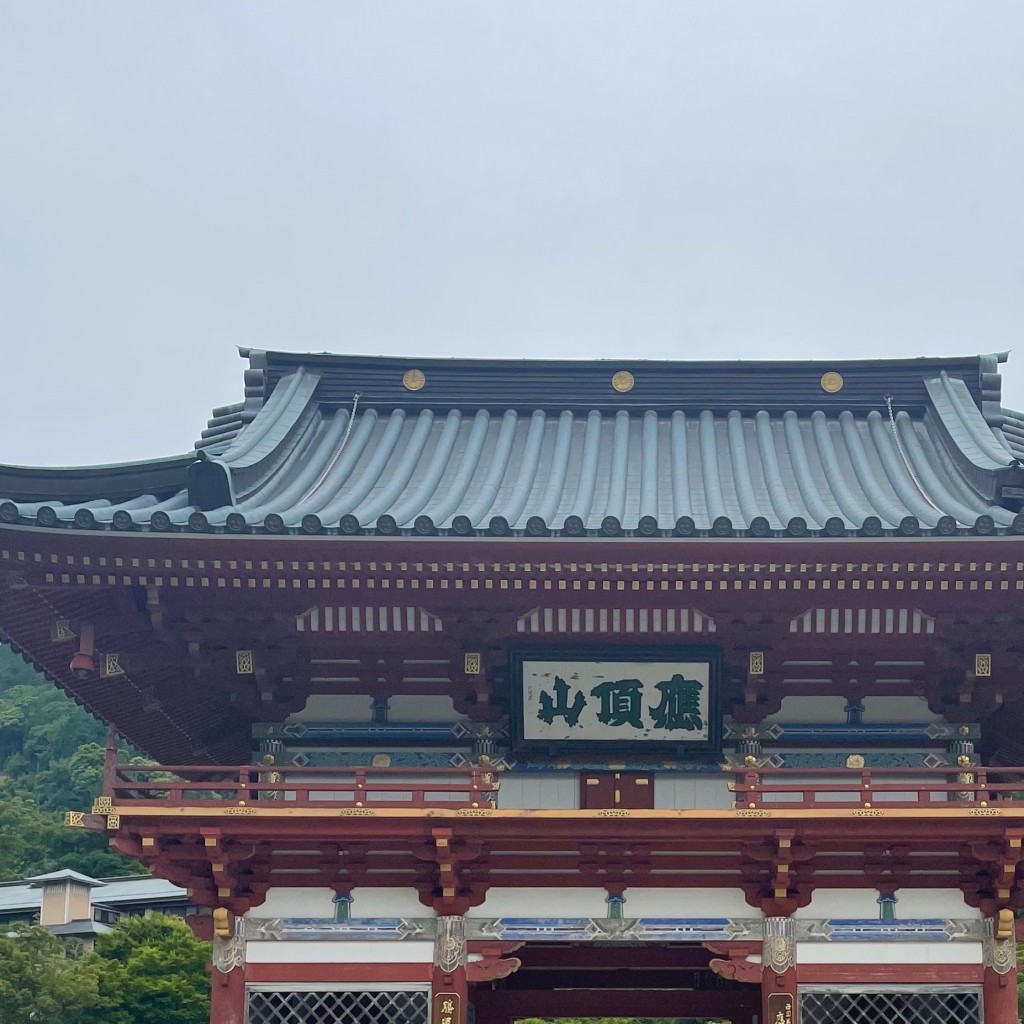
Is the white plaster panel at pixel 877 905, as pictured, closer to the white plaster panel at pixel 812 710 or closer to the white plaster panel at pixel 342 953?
the white plaster panel at pixel 812 710

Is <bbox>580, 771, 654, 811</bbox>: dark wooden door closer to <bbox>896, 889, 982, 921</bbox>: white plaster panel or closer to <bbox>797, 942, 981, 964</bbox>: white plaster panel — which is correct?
<bbox>797, 942, 981, 964</bbox>: white plaster panel

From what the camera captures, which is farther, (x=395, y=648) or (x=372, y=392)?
(x=372, y=392)

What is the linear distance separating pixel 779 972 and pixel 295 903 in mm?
5077

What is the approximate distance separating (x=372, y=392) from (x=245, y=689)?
586cm

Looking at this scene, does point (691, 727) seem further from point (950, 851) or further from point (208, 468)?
point (208, 468)

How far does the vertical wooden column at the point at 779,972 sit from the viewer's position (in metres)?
14.1

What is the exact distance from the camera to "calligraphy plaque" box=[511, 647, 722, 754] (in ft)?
48.8

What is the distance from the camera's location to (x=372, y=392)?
19.8 metres

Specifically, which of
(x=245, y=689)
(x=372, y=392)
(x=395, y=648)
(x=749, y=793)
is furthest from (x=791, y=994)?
(x=372, y=392)

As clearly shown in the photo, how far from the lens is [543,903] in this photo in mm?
14617

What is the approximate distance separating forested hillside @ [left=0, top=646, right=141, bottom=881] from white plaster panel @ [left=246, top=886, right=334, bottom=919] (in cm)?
3474

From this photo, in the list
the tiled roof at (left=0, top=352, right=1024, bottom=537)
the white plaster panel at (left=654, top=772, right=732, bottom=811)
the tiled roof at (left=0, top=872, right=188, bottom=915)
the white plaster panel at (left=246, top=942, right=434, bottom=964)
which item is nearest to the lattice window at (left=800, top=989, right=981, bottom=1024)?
the white plaster panel at (left=654, top=772, right=732, bottom=811)

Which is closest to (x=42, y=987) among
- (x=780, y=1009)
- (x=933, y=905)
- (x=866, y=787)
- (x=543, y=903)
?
(x=543, y=903)

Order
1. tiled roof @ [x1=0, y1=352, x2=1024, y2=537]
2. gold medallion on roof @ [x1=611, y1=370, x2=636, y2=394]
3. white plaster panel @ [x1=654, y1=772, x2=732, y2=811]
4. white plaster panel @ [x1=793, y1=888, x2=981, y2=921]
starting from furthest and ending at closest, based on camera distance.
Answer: gold medallion on roof @ [x1=611, y1=370, x2=636, y2=394], white plaster panel @ [x1=654, y1=772, x2=732, y2=811], white plaster panel @ [x1=793, y1=888, x2=981, y2=921], tiled roof @ [x1=0, y1=352, x2=1024, y2=537]
